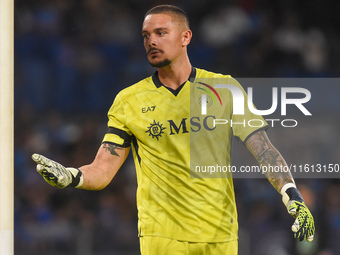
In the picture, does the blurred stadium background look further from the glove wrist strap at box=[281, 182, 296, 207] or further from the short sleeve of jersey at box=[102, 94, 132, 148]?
the glove wrist strap at box=[281, 182, 296, 207]

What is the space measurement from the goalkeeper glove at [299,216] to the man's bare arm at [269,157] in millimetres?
103

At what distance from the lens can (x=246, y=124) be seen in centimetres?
373

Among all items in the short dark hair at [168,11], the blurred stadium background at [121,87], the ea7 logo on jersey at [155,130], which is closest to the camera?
the ea7 logo on jersey at [155,130]

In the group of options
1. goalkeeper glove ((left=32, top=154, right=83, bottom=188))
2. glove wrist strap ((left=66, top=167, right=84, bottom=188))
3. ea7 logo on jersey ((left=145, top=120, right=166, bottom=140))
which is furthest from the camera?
ea7 logo on jersey ((left=145, top=120, right=166, bottom=140))

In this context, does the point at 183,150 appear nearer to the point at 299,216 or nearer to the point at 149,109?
the point at 149,109

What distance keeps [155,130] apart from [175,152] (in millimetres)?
188

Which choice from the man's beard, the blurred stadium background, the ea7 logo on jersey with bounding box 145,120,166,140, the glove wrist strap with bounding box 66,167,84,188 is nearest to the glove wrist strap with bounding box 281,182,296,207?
the ea7 logo on jersey with bounding box 145,120,166,140

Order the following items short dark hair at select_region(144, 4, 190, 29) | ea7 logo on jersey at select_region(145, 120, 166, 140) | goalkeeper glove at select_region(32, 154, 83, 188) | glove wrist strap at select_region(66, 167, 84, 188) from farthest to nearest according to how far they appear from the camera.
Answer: short dark hair at select_region(144, 4, 190, 29), ea7 logo on jersey at select_region(145, 120, 166, 140), glove wrist strap at select_region(66, 167, 84, 188), goalkeeper glove at select_region(32, 154, 83, 188)

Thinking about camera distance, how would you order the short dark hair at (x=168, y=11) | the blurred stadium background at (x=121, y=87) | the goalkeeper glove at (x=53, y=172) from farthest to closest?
the blurred stadium background at (x=121, y=87) → the short dark hair at (x=168, y=11) → the goalkeeper glove at (x=53, y=172)

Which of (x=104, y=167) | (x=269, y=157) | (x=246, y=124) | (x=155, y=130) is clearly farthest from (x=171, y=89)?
(x=269, y=157)

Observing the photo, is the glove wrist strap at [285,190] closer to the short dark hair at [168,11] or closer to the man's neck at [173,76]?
the man's neck at [173,76]

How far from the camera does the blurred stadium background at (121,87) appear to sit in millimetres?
6156

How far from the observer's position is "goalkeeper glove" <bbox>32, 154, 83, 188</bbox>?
3.18 metres

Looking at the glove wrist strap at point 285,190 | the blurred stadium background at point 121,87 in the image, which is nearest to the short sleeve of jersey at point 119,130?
the glove wrist strap at point 285,190
